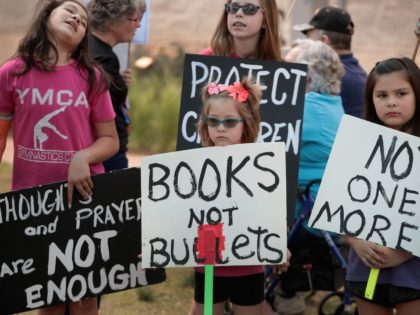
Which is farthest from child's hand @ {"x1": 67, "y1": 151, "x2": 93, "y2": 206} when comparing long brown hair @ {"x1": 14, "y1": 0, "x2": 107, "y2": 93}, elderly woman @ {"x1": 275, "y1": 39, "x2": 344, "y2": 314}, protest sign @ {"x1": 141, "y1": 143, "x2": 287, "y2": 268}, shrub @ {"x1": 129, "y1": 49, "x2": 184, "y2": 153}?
shrub @ {"x1": 129, "y1": 49, "x2": 184, "y2": 153}

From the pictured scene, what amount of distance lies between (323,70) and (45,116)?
2.04m

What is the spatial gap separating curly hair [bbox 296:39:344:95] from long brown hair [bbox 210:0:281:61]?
0.41 metres

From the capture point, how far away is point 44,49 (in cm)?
458

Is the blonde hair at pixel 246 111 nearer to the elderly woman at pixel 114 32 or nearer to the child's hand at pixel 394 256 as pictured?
the child's hand at pixel 394 256

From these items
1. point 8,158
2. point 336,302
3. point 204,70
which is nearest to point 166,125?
point 8,158

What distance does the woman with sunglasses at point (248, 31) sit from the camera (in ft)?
17.7

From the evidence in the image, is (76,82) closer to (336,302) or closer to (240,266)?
(240,266)

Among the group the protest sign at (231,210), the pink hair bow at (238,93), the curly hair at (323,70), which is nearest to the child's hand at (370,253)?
the protest sign at (231,210)

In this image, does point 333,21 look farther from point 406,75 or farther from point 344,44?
point 406,75

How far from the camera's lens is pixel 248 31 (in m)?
5.40

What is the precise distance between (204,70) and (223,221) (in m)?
1.36

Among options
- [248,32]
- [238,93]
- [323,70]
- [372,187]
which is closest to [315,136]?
[323,70]

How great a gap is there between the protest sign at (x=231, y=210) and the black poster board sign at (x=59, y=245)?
24.4 inches

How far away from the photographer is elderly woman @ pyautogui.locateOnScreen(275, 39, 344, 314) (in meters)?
5.77
